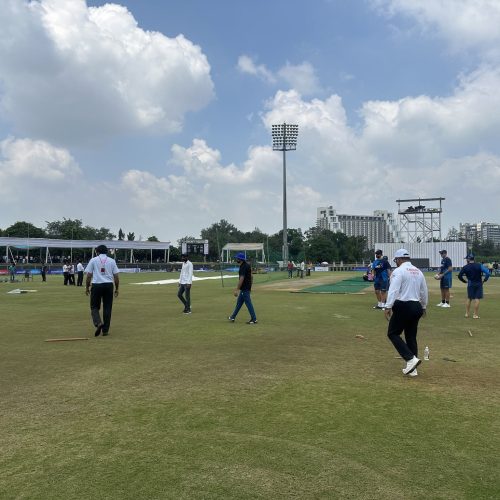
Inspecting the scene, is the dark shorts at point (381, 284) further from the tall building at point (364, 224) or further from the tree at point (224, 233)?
the tall building at point (364, 224)

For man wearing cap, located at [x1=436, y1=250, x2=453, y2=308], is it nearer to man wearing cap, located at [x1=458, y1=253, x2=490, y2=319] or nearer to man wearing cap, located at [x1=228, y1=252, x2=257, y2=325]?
man wearing cap, located at [x1=458, y1=253, x2=490, y2=319]

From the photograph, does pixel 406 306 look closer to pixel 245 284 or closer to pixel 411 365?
pixel 411 365

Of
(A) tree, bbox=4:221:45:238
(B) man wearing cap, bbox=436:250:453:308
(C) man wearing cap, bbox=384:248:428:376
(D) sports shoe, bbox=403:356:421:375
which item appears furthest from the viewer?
(A) tree, bbox=4:221:45:238

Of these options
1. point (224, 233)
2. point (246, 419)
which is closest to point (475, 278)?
point (246, 419)

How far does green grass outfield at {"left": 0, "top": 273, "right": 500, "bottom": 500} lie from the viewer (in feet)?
11.5

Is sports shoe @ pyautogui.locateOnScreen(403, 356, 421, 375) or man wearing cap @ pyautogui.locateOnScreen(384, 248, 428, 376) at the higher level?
man wearing cap @ pyautogui.locateOnScreen(384, 248, 428, 376)

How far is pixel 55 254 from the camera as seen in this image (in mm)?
90938

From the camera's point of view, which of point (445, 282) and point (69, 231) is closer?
point (445, 282)

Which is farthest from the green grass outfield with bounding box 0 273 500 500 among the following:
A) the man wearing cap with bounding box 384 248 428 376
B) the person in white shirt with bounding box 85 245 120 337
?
the person in white shirt with bounding box 85 245 120 337

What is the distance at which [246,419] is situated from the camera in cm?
485

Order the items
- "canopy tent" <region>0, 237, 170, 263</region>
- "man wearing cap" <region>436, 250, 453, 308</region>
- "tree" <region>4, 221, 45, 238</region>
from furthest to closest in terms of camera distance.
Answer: "tree" <region>4, 221, 45, 238</region>
"canopy tent" <region>0, 237, 170, 263</region>
"man wearing cap" <region>436, 250, 453, 308</region>

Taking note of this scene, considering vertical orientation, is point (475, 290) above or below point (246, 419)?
above

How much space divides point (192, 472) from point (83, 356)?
201 inches

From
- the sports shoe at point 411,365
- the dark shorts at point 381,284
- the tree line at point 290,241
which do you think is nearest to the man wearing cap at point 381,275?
the dark shorts at point 381,284
